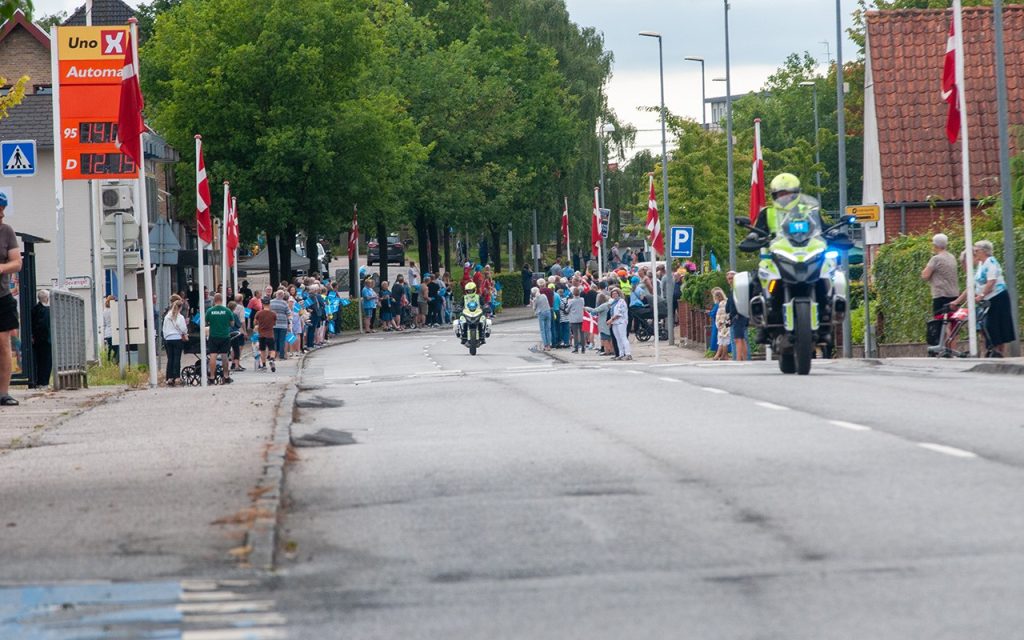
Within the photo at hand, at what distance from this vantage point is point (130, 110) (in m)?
26.6

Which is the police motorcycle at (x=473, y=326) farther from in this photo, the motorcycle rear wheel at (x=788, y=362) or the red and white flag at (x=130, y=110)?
the motorcycle rear wheel at (x=788, y=362)


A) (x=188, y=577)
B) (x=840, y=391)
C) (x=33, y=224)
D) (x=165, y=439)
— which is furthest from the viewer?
(x=33, y=224)

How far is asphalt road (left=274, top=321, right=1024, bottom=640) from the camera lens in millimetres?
6293

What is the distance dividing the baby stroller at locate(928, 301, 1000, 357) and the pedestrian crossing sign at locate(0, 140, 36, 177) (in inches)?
555

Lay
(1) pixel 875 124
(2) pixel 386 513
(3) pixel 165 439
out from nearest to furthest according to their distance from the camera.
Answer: (2) pixel 386 513
(3) pixel 165 439
(1) pixel 875 124

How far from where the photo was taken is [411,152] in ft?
220

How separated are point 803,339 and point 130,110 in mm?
11864

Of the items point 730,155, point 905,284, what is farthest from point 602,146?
point 905,284

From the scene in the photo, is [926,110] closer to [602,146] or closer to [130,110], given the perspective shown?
[130,110]

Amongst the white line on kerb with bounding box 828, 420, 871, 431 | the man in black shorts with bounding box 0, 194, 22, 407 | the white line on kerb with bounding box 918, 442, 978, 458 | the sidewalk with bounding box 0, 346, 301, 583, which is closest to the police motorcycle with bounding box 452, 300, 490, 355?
the sidewalk with bounding box 0, 346, 301, 583

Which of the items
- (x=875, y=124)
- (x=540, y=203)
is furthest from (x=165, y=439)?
(x=540, y=203)

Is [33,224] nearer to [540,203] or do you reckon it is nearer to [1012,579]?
[540,203]

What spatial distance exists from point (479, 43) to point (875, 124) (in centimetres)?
4192

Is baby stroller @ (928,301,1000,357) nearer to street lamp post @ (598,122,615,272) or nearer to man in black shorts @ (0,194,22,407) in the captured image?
man in black shorts @ (0,194,22,407)
